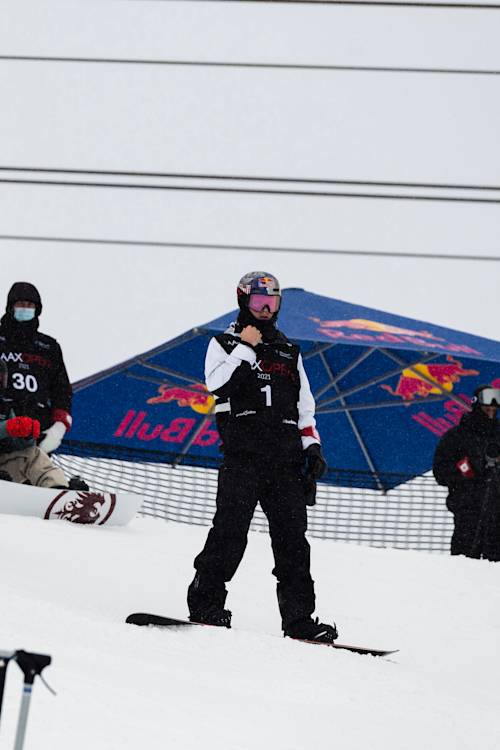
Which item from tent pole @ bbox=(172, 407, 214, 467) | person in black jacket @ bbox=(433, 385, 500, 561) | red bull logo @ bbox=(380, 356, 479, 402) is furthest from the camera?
tent pole @ bbox=(172, 407, 214, 467)

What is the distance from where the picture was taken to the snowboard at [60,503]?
237 inches

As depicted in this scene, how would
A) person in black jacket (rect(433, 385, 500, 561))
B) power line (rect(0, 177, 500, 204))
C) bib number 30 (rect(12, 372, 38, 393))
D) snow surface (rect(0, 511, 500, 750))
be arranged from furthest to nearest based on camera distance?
power line (rect(0, 177, 500, 204)), person in black jacket (rect(433, 385, 500, 561)), bib number 30 (rect(12, 372, 38, 393)), snow surface (rect(0, 511, 500, 750))

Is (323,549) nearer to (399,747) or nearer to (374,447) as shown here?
(374,447)

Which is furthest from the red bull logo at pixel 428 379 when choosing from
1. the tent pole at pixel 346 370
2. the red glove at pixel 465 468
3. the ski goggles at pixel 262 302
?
the ski goggles at pixel 262 302

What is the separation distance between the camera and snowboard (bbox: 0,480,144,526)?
6.02 meters

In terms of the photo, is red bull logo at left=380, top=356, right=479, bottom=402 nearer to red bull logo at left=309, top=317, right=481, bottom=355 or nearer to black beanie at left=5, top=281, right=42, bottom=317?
red bull logo at left=309, top=317, right=481, bottom=355

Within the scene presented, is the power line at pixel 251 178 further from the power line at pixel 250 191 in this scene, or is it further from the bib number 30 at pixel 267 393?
the bib number 30 at pixel 267 393

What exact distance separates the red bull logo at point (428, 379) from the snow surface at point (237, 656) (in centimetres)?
159

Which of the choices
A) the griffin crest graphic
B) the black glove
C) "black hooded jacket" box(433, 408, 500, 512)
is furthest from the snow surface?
"black hooded jacket" box(433, 408, 500, 512)

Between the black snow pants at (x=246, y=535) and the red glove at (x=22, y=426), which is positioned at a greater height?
the red glove at (x=22, y=426)

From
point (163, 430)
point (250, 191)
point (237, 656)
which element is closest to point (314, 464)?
point (237, 656)

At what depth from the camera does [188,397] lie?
25.0 ft

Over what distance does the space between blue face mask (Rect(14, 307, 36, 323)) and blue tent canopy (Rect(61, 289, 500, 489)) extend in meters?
1.01

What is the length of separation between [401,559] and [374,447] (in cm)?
159
